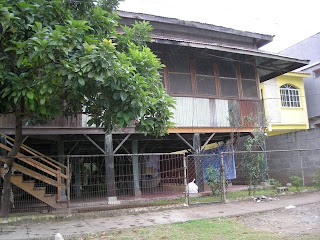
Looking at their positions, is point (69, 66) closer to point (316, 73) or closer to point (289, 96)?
point (289, 96)

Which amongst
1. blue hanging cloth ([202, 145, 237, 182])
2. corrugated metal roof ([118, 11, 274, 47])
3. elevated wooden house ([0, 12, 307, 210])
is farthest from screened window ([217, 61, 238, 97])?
blue hanging cloth ([202, 145, 237, 182])

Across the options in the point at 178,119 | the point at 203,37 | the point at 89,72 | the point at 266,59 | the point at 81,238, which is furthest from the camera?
the point at 203,37

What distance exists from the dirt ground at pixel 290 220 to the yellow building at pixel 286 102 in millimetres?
10494

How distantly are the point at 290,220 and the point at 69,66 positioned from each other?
19.6ft

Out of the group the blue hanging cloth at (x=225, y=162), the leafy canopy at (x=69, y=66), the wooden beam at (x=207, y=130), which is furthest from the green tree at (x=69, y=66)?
the blue hanging cloth at (x=225, y=162)

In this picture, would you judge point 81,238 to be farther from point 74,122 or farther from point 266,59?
point 266,59

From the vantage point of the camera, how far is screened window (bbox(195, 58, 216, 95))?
13.3m

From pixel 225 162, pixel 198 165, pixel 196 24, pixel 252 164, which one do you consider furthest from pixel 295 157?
pixel 196 24

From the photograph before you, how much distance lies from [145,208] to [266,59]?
8780 mm

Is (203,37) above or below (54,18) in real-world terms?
above

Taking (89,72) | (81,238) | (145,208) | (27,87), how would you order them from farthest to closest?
(145,208) < (81,238) < (27,87) < (89,72)

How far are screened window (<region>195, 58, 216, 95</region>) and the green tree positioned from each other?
6325mm

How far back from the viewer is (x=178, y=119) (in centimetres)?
1239

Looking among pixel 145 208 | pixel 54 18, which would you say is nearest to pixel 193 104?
pixel 145 208
